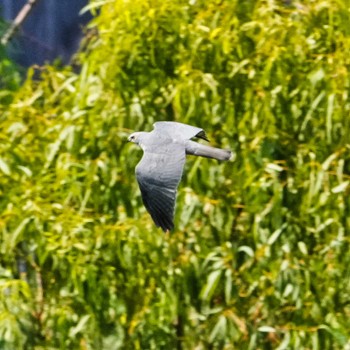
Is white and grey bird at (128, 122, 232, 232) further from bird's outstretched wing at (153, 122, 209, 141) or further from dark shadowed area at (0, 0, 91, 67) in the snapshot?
dark shadowed area at (0, 0, 91, 67)

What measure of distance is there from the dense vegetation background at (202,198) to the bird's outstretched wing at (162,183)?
85 centimetres

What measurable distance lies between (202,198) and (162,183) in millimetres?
953

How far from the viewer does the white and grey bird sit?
380 cm

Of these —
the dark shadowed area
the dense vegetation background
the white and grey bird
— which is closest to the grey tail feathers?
the white and grey bird

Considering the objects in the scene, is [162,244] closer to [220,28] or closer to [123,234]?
[123,234]

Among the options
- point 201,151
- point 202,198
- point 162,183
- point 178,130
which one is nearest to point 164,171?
point 162,183

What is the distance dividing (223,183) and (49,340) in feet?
2.89

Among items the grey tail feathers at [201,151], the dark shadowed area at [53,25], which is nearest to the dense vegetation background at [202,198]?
the grey tail feathers at [201,151]

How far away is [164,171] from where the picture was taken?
381 cm

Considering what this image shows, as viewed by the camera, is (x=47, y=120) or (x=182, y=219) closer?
(x=182, y=219)

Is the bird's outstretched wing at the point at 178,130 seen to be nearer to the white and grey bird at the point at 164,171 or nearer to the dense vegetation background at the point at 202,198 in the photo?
the white and grey bird at the point at 164,171

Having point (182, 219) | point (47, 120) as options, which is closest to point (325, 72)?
point (182, 219)

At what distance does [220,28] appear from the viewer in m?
4.79

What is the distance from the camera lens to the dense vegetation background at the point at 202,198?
15.4 feet
